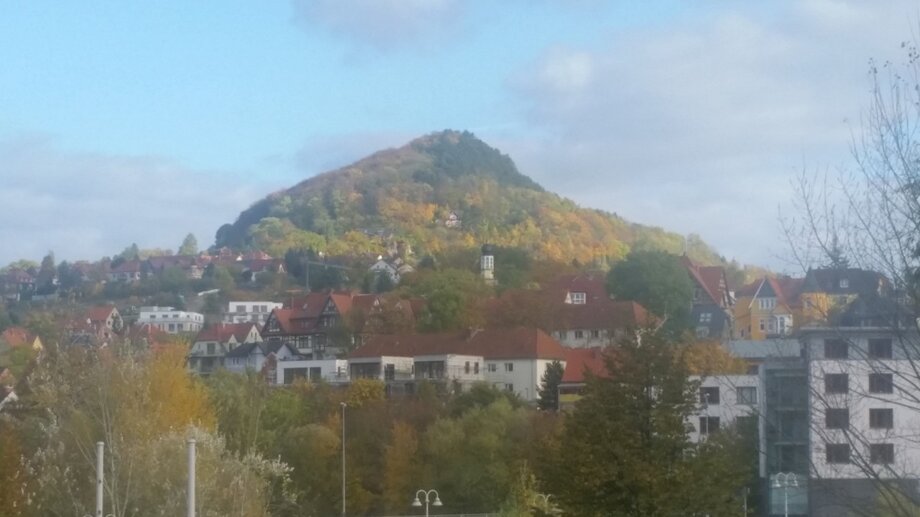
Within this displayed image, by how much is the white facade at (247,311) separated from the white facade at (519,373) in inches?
2414

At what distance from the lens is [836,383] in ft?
43.0

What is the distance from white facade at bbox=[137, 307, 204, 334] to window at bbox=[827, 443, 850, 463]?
12876 centimetres

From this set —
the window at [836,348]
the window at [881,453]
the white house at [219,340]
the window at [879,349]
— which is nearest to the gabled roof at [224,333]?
the white house at [219,340]

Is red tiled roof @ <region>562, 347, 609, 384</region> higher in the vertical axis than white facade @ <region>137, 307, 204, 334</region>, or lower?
lower

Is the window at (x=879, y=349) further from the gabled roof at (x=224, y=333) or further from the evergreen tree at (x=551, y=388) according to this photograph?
the gabled roof at (x=224, y=333)

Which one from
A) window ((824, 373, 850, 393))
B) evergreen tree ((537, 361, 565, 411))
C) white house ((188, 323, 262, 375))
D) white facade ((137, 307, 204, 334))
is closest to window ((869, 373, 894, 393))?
window ((824, 373, 850, 393))

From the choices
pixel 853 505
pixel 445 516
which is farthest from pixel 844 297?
pixel 445 516

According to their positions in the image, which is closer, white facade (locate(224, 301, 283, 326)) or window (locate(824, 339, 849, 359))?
window (locate(824, 339, 849, 359))

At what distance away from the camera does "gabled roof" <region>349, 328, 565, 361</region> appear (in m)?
86.9

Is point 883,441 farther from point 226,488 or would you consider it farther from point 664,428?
point 226,488

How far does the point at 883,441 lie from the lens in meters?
13.3

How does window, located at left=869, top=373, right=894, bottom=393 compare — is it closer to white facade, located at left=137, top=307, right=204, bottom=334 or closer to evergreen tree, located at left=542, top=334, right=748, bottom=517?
evergreen tree, located at left=542, top=334, right=748, bottom=517

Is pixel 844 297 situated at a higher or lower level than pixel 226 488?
higher

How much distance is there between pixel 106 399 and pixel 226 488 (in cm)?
506
